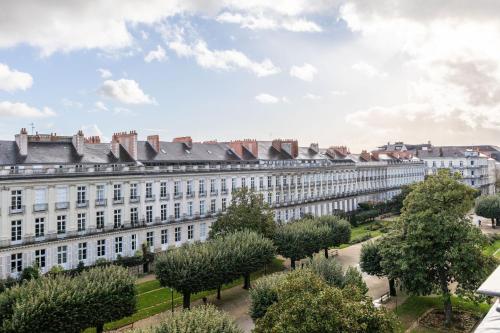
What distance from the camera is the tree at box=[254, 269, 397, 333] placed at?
1903 cm

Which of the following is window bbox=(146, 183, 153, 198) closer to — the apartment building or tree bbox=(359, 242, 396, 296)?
the apartment building

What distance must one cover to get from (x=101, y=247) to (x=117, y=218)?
167 inches

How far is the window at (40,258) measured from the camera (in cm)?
4688

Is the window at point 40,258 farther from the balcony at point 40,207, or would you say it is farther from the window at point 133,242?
the window at point 133,242

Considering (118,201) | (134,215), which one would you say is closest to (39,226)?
(118,201)

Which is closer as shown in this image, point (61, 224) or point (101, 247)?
point (61, 224)

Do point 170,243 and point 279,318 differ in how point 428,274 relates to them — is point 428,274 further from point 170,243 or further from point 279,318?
point 170,243

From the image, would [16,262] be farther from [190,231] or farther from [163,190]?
[190,231]

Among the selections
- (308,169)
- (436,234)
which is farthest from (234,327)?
(308,169)

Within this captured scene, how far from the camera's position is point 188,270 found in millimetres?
36750

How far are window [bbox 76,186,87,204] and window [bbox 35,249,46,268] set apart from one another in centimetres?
705

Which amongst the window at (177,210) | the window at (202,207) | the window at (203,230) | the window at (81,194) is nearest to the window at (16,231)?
the window at (81,194)

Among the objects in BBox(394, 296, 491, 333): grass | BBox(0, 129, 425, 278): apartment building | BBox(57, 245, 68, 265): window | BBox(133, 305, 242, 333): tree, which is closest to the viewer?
BBox(133, 305, 242, 333): tree

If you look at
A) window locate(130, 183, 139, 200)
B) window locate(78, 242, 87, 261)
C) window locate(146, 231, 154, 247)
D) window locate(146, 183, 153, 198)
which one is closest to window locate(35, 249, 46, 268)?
window locate(78, 242, 87, 261)
